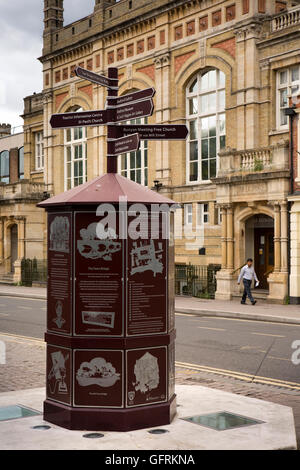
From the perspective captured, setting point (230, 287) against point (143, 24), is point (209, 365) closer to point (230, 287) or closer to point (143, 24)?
point (230, 287)

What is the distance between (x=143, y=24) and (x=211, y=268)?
46.5 feet

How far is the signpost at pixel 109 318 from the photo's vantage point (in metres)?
7.04

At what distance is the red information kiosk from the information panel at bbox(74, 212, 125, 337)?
11mm

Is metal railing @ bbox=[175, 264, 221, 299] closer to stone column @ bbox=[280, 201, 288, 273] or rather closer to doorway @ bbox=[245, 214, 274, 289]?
doorway @ bbox=[245, 214, 274, 289]

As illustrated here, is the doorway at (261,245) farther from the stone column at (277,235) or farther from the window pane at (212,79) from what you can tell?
the window pane at (212,79)

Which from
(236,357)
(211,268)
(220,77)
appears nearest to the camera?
(236,357)

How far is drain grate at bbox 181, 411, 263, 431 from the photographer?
7.29 meters

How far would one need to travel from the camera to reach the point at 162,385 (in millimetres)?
7273

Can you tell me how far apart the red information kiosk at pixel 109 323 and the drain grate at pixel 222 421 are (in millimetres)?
457

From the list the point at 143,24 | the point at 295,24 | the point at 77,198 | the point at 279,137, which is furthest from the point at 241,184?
the point at 77,198

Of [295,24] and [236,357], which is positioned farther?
[295,24]

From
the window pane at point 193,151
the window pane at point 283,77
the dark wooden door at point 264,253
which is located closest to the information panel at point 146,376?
the dark wooden door at point 264,253

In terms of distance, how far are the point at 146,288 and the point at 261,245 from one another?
20282mm

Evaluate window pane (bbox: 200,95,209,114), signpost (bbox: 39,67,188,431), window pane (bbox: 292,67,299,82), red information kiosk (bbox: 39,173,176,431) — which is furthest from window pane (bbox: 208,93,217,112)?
red information kiosk (bbox: 39,173,176,431)
